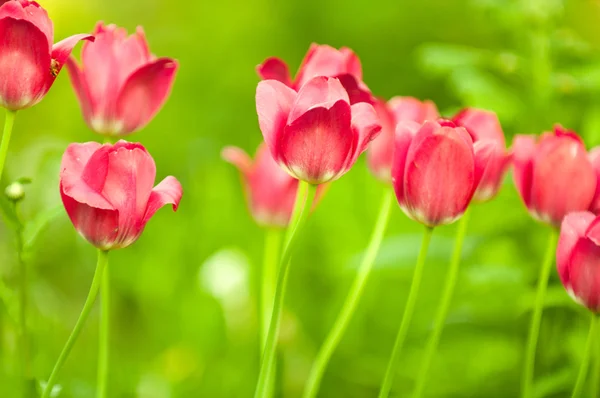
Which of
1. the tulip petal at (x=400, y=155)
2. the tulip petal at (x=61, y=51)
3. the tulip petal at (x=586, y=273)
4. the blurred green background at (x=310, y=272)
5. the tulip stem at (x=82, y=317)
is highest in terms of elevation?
the tulip petal at (x=61, y=51)

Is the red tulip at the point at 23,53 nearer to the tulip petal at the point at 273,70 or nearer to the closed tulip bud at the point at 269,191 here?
the tulip petal at the point at 273,70

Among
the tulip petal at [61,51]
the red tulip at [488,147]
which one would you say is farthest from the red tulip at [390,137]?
the tulip petal at [61,51]

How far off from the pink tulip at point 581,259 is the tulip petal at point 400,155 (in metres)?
0.09

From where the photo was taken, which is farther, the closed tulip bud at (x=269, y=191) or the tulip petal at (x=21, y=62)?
the closed tulip bud at (x=269, y=191)

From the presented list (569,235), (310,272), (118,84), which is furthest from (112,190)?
(310,272)

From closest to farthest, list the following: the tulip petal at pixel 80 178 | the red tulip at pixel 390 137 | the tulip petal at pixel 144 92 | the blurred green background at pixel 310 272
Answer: the tulip petal at pixel 80 178
the tulip petal at pixel 144 92
the red tulip at pixel 390 137
the blurred green background at pixel 310 272

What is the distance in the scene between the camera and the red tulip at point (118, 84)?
0.49 m

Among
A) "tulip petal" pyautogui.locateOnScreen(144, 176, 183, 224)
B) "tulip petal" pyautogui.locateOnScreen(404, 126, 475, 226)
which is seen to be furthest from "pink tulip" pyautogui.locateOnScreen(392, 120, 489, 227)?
"tulip petal" pyautogui.locateOnScreen(144, 176, 183, 224)

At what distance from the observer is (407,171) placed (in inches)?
17.5

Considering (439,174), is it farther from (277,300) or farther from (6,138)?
(6,138)

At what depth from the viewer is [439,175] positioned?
438 millimetres

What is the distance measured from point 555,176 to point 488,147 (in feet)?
0.20

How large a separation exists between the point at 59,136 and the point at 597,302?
4.52 feet

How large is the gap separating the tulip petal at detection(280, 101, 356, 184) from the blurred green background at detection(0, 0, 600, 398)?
14 cm
